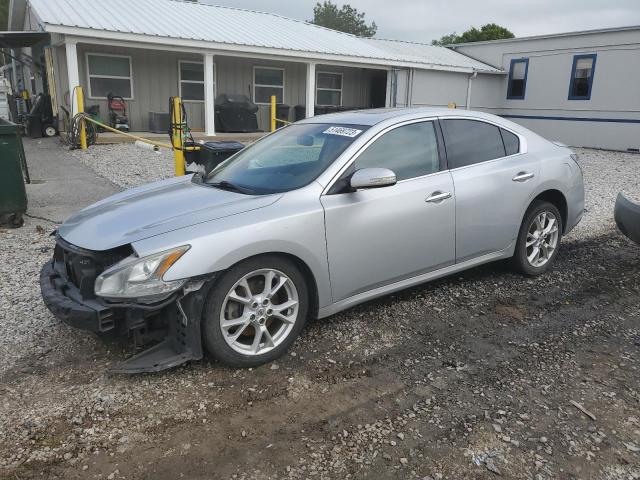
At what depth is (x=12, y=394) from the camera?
10.1ft

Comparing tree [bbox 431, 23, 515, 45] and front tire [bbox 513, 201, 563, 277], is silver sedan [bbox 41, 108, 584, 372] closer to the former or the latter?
front tire [bbox 513, 201, 563, 277]

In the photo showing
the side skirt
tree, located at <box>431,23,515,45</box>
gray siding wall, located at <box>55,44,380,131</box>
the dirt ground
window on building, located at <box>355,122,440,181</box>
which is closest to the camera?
the dirt ground

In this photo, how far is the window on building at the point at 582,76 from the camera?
63.3 ft

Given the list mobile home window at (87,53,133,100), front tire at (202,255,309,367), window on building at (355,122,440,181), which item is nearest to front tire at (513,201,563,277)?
window on building at (355,122,440,181)

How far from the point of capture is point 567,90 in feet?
66.1

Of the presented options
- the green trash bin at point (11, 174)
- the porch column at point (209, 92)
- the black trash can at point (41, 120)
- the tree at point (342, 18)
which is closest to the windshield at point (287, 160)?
the green trash bin at point (11, 174)

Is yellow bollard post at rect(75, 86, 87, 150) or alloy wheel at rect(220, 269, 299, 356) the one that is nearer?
alloy wheel at rect(220, 269, 299, 356)

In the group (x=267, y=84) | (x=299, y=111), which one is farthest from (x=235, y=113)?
(x=299, y=111)

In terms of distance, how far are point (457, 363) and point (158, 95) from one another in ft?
53.7

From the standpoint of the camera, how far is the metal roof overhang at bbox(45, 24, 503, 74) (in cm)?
1336

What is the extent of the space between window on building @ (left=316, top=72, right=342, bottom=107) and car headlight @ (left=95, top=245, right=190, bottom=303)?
Result: 19158 mm

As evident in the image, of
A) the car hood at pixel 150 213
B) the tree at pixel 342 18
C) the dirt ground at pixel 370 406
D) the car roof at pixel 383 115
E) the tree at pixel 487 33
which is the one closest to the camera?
the dirt ground at pixel 370 406

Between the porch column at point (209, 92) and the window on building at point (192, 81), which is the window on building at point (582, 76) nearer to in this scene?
the porch column at point (209, 92)

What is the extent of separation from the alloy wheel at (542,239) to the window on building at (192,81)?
1539cm
